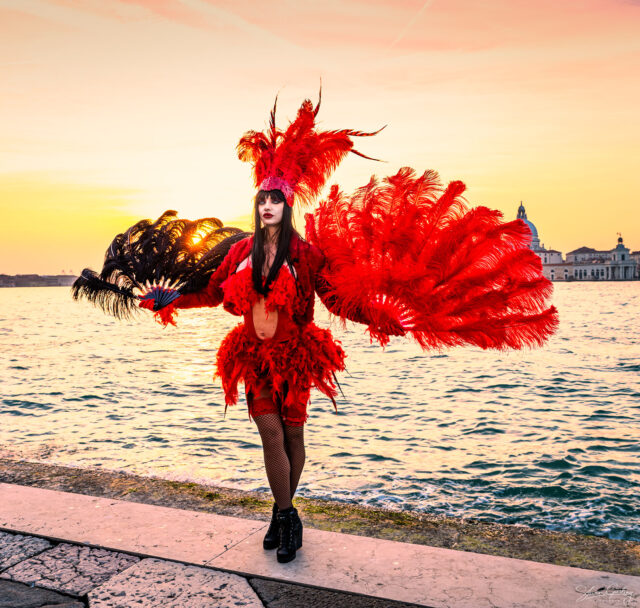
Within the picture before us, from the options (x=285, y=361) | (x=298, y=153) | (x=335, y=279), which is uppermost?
(x=298, y=153)

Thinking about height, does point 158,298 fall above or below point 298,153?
below

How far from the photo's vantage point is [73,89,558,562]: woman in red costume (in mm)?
3590

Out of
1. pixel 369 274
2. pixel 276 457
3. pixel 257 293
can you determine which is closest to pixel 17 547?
pixel 276 457

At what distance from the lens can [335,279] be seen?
146 inches

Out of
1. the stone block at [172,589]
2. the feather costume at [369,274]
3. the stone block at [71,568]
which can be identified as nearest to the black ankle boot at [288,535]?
the stone block at [172,589]

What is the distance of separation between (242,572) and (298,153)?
7.93ft

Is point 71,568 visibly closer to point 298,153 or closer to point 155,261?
point 155,261

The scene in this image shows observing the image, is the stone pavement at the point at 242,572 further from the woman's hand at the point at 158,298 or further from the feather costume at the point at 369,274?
the woman's hand at the point at 158,298

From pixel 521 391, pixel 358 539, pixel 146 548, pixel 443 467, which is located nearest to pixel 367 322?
pixel 358 539

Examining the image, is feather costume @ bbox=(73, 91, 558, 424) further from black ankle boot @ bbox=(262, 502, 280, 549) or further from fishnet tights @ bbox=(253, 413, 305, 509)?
black ankle boot @ bbox=(262, 502, 280, 549)

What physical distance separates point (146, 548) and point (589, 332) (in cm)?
3139

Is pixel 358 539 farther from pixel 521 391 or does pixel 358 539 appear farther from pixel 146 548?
pixel 521 391

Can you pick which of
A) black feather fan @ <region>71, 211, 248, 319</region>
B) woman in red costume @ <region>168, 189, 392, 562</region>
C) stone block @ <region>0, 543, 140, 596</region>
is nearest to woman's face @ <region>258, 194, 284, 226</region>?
woman in red costume @ <region>168, 189, 392, 562</region>

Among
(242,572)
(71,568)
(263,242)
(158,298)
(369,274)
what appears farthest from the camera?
(158,298)
